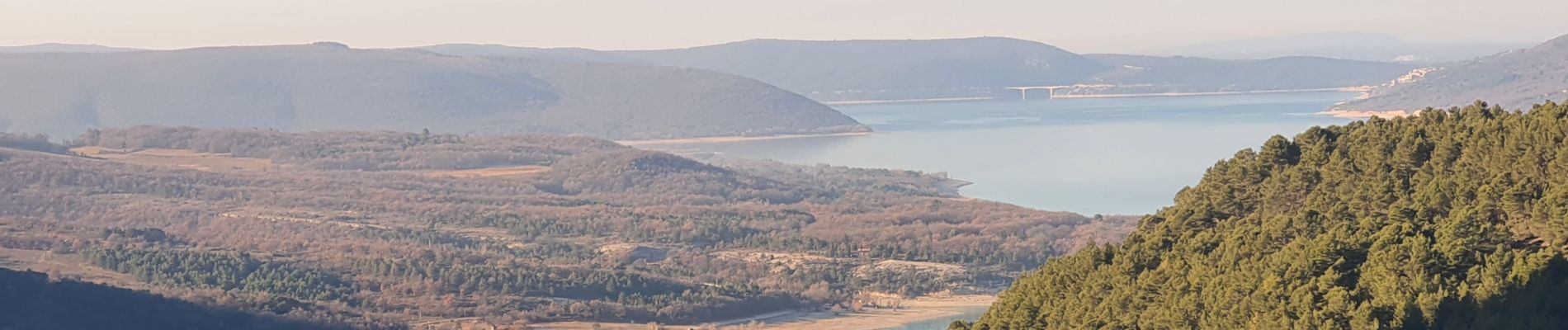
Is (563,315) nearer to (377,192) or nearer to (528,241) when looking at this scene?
(528,241)

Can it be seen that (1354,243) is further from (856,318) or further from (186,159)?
(186,159)

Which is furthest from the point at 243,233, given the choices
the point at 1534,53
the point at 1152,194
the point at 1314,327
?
the point at 1534,53

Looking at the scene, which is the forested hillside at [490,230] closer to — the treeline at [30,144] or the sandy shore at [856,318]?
the treeline at [30,144]

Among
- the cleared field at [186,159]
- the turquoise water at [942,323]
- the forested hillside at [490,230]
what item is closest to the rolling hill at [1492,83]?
the forested hillside at [490,230]

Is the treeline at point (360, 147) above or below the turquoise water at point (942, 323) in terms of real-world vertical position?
below

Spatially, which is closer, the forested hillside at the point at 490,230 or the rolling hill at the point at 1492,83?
the forested hillside at the point at 490,230

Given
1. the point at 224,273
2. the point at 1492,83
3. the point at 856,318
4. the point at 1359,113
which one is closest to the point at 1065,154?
the point at 1359,113

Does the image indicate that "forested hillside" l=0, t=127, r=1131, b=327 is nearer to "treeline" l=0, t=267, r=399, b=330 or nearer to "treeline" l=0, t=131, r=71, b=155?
"treeline" l=0, t=131, r=71, b=155
